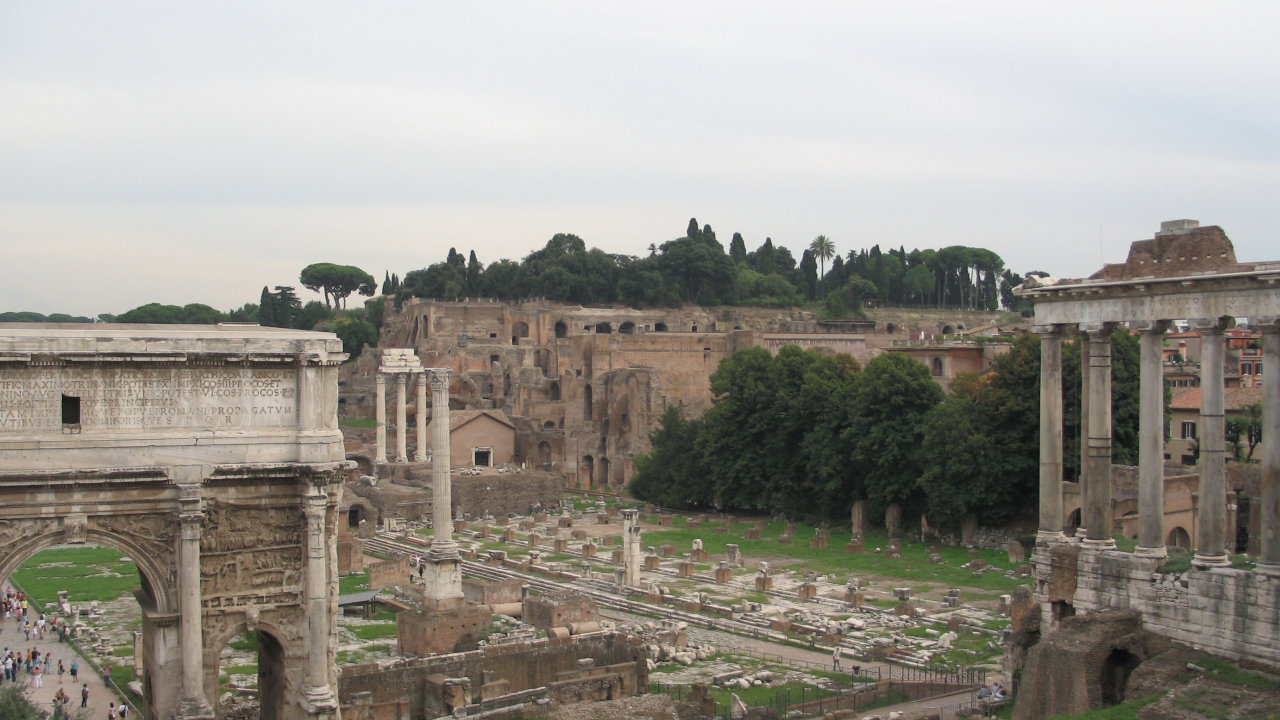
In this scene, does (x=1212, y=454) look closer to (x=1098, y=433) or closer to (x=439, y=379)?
(x=1098, y=433)

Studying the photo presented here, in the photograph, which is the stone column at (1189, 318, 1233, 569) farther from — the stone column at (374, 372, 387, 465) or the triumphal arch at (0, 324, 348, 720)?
the stone column at (374, 372, 387, 465)

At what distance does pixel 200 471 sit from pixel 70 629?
1471cm

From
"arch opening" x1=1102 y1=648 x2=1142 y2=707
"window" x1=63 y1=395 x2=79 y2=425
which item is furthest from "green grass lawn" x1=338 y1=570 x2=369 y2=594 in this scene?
"arch opening" x1=1102 y1=648 x2=1142 y2=707

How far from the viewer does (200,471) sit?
14242mm

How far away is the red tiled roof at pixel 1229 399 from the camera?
3638cm

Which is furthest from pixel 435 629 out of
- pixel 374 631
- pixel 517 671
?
pixel 517 671

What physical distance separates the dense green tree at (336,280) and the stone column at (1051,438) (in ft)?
309

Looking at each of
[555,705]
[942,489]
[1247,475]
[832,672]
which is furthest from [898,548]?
[555,705]

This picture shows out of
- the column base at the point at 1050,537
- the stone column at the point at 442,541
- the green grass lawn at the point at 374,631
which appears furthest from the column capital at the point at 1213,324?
the green grass lawn at the point at 374,631

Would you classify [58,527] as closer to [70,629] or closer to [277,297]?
[70,629]

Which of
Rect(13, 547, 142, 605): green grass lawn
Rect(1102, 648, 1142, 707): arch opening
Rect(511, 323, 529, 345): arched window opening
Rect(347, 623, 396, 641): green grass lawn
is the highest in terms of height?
Rect(511, 323, 529, 345): arched window opening

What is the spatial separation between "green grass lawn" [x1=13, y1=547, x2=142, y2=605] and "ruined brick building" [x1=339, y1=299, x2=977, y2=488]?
24658 millimetres

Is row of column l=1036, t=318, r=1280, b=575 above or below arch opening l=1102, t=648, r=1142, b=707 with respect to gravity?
above

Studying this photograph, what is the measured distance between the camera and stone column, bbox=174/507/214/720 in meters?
13.9
